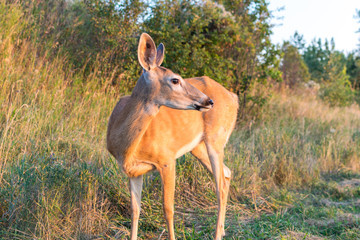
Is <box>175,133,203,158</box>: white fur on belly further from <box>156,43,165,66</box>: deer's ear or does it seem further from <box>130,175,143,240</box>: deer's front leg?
<box>156,43,165,66</box>: deer's ear

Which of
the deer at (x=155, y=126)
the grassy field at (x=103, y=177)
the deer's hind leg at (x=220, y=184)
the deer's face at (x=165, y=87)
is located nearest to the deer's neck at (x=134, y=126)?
the deer at (x=155, y=126)

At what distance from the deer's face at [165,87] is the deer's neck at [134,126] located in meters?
0.10

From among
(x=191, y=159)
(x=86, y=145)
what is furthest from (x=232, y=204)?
(x=86, y=145)

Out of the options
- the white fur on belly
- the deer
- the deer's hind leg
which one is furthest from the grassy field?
the white fur on belly

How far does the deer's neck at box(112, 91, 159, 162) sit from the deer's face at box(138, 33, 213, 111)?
0.10 metres

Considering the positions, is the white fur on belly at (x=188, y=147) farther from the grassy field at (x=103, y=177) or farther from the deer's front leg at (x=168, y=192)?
the grassy field at (x=103, y=177)

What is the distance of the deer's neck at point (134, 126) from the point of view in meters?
3.42

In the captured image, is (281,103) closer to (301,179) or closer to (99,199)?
(301,179)

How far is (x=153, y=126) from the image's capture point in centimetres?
368

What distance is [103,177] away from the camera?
14.5 feet

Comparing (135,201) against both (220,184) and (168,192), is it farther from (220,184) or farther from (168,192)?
(220,184)

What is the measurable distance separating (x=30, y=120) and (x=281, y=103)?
716 centimetres

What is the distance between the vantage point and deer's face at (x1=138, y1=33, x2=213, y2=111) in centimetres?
333

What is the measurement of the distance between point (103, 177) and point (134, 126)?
4.16 feet
